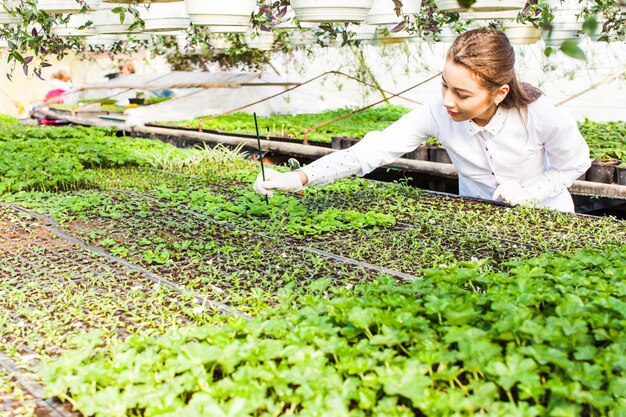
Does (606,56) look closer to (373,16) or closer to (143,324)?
(373,16)

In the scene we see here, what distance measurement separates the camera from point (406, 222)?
10.3 feet

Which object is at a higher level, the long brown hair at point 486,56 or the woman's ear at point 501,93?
the long brown hair at point 486,56

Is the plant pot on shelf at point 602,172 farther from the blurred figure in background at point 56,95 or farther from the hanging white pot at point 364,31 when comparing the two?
the blurred figure in background at point 56,95

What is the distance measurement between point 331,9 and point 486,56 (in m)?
0.63

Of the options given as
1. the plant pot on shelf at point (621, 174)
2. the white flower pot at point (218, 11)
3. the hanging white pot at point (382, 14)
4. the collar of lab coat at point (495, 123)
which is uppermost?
the white flower pot at point (218, 11)

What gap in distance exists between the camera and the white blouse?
3.18 metres

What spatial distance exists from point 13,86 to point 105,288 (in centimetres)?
1723

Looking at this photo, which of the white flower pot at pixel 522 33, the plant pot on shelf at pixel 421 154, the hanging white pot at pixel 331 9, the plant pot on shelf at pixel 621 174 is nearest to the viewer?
the hanging white pot at pixel 331 9

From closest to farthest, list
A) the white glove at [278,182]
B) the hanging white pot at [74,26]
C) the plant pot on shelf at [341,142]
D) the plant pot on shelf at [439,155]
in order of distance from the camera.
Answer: the white glove at [278,182]
the hanging white pot at [74,26]
the plant pot on shelf at [439,155]
the plant pot on shelf at [341,142]

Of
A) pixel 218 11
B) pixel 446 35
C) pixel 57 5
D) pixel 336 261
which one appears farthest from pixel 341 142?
pixel 336 261

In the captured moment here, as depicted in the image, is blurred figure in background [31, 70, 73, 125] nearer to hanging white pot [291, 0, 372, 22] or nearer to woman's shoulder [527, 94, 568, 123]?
hanging white pot [291, 0, 372, 22]

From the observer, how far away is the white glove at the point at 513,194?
3.29 metres

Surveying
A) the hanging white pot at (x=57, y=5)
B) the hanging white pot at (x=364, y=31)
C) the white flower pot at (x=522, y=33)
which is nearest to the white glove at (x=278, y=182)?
the hanging white pot at (x=57, y=5)

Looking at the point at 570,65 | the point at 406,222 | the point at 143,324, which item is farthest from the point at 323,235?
the point at 570,65
